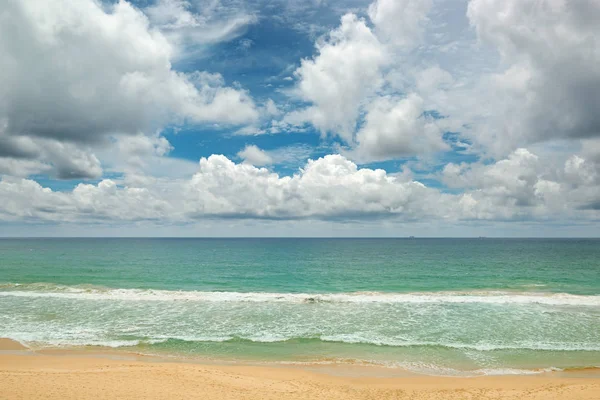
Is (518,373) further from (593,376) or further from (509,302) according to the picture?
(509,302)

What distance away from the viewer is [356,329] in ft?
74.2

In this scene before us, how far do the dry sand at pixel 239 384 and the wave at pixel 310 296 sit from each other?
1611 centimetres

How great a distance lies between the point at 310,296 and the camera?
1340 inches

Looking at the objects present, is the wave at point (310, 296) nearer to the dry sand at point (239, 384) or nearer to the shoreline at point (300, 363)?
the shoreline at point (300, 363)

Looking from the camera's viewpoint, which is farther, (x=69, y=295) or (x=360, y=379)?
(x=69, y=295)

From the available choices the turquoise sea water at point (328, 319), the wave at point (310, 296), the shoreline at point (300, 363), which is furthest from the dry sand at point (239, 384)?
the wave at point (310, 296)

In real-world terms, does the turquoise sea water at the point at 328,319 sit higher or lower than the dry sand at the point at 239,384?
lower

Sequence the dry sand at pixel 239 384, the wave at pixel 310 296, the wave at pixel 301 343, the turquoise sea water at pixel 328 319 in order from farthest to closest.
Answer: the wave at pixel 310 296
the wave at pixel 301 343
the turquoise sea water at pixel 328 319
the dry sand at pixel 239 384

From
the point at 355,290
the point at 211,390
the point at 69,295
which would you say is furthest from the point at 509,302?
the point at 69,295

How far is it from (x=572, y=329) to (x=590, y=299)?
13.9 m

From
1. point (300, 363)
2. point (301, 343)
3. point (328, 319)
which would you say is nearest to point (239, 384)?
point (300, 363)

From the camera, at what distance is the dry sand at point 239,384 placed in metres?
12.8

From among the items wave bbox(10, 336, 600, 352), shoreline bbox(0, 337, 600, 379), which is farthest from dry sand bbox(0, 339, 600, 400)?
wave bbox(10, 336, 600, 352)

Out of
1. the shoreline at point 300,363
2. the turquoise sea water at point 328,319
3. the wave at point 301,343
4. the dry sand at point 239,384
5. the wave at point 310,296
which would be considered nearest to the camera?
the dry sand at point 239,384
